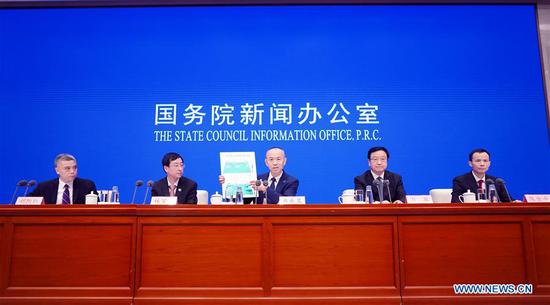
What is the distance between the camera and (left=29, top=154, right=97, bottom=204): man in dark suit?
3691mm

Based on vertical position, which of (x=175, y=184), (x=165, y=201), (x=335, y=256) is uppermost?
(x=175, y=184)

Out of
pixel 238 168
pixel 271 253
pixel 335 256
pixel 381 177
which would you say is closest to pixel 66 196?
pixel 238 168

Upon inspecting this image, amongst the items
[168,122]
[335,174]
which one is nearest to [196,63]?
[168,122]

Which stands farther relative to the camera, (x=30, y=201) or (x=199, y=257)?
(x=30, y=201)

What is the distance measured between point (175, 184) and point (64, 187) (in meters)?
0.86

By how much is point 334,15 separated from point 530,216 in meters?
2.79

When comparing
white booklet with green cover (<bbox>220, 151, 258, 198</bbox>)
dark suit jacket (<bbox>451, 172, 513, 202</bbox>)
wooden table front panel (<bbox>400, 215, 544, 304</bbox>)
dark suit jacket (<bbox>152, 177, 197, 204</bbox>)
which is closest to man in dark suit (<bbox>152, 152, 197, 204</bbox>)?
dark suit jacket (<bbox>152, 177, 197, 204</bbox>)

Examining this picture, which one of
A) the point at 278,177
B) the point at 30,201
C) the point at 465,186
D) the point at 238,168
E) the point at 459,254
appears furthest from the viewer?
the point at 278,177

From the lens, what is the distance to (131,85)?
4.57m

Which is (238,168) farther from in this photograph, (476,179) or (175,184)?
(476,179)

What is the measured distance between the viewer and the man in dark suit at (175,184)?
3824 millimetres

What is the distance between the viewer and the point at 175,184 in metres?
3.90

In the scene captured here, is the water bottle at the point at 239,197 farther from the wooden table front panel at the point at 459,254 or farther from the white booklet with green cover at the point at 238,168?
the wooden table front panel at the point at 459,254

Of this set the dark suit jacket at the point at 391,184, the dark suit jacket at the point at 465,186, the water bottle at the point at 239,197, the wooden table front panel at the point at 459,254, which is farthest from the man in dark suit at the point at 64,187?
the dark suit jacket at the point at 465,186
